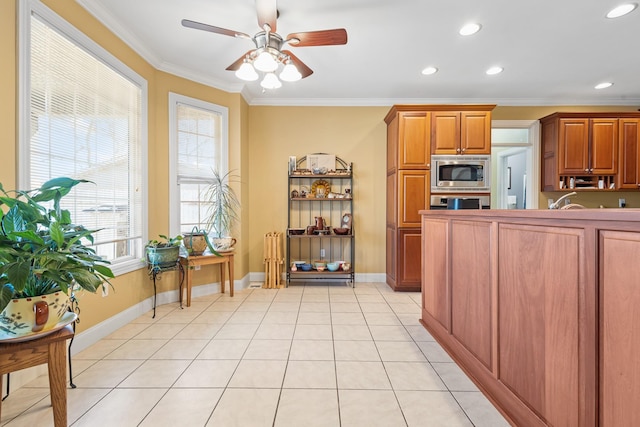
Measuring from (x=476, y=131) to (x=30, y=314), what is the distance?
4441 millimetres

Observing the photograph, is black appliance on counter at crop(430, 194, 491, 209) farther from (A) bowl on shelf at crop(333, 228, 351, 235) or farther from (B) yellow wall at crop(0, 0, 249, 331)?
(B) yellow wall at crop(0, 0, 249, 331)

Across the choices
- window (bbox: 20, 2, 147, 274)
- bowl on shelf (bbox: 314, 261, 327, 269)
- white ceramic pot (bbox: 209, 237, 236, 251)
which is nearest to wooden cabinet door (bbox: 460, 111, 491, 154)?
bowl on shelf (bbox: 314, 261, 327, 269)

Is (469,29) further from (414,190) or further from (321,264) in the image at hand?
(321,264)

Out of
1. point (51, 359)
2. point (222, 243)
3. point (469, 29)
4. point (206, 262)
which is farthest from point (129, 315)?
point (469, 29)

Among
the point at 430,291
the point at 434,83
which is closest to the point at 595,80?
the point at 434,83

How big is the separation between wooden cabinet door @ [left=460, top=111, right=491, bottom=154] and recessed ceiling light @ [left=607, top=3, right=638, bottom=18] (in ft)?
4.56

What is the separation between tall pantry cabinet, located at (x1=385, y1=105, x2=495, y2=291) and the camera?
3781 millimetres

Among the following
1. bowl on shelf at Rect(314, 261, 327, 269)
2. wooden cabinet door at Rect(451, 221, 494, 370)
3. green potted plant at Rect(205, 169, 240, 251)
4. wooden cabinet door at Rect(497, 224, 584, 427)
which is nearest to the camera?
wooden cabinet door at Rect(497, 224, 584, 427)

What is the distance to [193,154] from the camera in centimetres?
361

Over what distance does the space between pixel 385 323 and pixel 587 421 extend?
5.91ft

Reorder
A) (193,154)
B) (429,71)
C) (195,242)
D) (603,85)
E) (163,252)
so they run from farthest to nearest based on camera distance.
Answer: (603,85) → (193,154) → (429,71) → (195,242) → (163,252)

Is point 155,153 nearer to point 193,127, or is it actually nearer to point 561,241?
point 193,127

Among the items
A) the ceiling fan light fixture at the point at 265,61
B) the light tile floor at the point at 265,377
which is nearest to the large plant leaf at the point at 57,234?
the light tile floor at the point at 265,377

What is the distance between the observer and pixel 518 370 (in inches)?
56.6
